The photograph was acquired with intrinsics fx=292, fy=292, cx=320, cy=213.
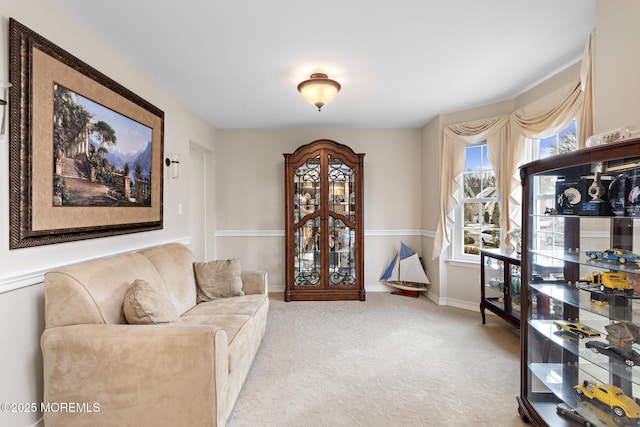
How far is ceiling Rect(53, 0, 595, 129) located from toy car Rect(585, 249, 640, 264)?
1.51m

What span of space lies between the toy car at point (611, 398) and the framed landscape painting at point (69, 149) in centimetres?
303

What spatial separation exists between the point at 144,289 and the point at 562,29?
10.7ft

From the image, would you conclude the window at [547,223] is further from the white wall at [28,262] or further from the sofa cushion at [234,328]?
the white wall at [28,262]

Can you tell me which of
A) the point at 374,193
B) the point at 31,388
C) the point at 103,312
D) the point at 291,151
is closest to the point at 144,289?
the point at 103,312

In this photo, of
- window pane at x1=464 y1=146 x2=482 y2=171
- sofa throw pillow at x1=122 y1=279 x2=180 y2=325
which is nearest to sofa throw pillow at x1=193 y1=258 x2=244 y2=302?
sofa throw pillow at x1=122 y1=279 x2=180 y2=325

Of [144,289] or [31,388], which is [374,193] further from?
[31,388]

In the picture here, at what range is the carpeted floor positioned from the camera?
1821 millimetres

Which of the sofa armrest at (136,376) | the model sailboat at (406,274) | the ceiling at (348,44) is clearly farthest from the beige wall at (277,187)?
the sofa armrest at (136,376)

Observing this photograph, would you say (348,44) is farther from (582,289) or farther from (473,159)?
(473,159)

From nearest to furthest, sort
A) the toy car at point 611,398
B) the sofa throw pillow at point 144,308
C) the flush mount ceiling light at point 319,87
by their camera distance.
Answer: the toy car at point 611,398 → the sofa throw pillow at point 144,308 → the flush mount ceiling light at point 319,87

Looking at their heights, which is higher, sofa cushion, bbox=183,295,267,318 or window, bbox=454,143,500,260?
window, bbox=454,143,500,260

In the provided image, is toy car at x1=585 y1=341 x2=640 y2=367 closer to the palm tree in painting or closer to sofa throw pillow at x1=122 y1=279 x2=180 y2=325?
sofa throw pillow at x1=122 y1=279 x2=180 y2=325

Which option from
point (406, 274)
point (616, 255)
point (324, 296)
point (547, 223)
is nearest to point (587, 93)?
point (547, 223)

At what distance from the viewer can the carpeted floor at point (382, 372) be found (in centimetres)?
182
